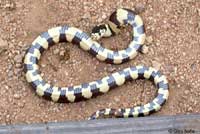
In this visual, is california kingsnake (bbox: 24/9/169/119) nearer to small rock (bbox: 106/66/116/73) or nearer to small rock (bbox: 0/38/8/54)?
small rock (bbox: 106/66/116/73)

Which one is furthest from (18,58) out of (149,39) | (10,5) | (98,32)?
(149,39)

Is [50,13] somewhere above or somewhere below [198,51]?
above

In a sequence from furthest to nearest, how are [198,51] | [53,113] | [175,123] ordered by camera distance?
1. [198,51]
2. [53,113]
3. [175,123]

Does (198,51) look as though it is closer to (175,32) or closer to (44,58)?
(175,32)

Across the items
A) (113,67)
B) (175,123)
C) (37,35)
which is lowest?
(175,123)

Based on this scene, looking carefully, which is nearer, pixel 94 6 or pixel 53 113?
pixel 53 113

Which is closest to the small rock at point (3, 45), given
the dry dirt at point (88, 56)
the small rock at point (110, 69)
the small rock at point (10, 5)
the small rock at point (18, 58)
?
the dry dirt at point (88, 56)

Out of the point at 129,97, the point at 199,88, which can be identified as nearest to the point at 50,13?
the point at 129,97
